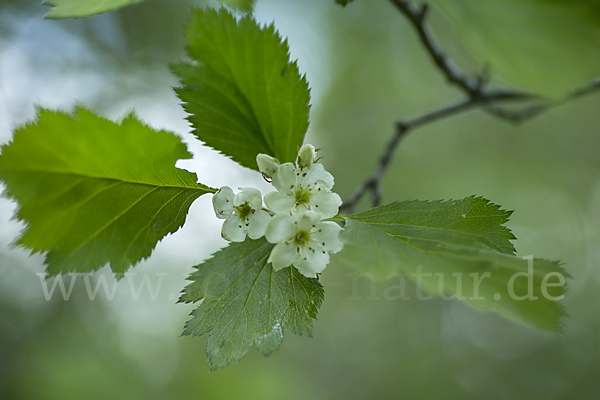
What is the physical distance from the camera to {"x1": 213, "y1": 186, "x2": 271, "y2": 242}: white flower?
891mm

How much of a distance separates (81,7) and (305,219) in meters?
0.52

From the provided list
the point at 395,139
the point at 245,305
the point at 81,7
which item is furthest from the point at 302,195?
the point at 395,139

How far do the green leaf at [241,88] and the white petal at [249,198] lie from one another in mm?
115

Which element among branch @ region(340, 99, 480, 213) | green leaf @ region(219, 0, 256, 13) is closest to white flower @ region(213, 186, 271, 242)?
green leaf @ region(219, 0, 256, 13)

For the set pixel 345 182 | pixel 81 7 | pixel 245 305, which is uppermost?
pixel 81 7

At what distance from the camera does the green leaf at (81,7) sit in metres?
0.60

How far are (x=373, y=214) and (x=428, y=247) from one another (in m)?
0.16

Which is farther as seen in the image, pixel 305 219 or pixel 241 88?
pixel 241 88

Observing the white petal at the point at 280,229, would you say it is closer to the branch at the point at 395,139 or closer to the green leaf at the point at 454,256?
the green leaf at the point at 454,256

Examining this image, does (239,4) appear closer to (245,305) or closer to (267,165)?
(267,165)

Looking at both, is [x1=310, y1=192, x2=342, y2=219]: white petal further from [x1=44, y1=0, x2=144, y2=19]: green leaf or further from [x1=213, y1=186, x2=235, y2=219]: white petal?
[x1=44, y1=0, x2=144, y2=19]: green leaf

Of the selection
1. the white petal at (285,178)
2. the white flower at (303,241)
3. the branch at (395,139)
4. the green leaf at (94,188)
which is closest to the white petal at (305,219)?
the white flower at (303,241)

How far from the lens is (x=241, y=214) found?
0.91m

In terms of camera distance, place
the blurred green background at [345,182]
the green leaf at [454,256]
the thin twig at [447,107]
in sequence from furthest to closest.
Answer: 1. the blurred green background at [345,182]
2. the thin twig at [447,107]
3. the green leaf at [454,256]
